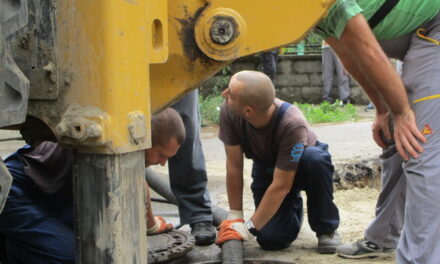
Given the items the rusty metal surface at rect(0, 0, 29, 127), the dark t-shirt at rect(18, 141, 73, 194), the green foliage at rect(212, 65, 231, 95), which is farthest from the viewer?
the green foliage at rect(212, 65, 231, 95)

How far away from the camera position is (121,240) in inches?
60.4

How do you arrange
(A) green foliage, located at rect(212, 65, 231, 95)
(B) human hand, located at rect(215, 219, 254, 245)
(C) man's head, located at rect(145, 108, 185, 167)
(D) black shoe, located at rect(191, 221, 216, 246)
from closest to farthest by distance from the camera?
(C) man's head, located at rect(145, 108, 185, 167)
(B) human hand, located at rect(215, 219, 254, 245)
(D) black shoe, located at rect(191, 221, 216, 246)
(A) green foliage, located at rect(212, 65, 231, 95)

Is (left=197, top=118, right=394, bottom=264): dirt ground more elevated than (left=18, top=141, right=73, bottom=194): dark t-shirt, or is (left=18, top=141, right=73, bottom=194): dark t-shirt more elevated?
(left=18, top=141, right=73, bottom=194): dark t-shirt

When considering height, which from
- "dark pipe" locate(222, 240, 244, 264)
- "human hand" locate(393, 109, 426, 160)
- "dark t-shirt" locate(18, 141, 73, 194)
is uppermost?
"human hand" locate(393, 109, 426, 160)

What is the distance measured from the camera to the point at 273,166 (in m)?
3.80

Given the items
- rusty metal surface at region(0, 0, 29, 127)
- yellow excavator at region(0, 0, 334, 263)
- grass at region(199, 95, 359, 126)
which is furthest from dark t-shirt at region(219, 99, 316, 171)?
grass at region(199, 95, 359, 126)

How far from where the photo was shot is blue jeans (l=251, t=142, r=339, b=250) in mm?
3637

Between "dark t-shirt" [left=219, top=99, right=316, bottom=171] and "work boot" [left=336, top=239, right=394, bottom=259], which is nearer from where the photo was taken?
"dark t-shirt" [left=219, top=99, right=316, bottom=171]

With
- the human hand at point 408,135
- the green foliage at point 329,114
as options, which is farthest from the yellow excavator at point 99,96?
the green foliage at point 329,114

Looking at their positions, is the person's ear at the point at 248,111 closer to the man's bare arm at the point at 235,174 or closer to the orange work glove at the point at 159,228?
the man's bare arm at the point at 235,174

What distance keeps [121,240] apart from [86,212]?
0.36 feet

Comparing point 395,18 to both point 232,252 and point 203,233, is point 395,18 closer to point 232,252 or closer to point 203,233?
point 232,252

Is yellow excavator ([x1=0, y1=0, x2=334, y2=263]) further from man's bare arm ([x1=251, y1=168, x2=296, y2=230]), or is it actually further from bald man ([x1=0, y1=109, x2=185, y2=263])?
man's bare arm ([x1=251, y1=168, x2=296, y2=230])

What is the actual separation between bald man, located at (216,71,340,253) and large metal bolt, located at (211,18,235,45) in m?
1.67
